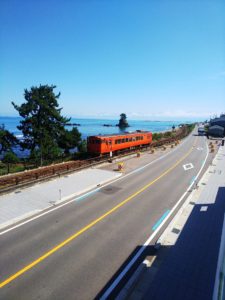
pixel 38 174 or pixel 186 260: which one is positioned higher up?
pixel 38 174

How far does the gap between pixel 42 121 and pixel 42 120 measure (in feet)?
0.52

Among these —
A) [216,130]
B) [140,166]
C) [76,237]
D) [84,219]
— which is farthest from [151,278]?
[216,130]

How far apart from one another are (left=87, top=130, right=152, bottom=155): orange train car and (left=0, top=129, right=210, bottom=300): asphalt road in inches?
458

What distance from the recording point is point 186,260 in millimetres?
8648

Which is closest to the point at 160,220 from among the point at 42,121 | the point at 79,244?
the point at 79,244

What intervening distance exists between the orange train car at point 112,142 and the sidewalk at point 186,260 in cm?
1581

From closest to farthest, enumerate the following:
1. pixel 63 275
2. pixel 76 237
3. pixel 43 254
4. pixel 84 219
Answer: pixel 63 275 < pixel 43 254 < pixel 76 237 < pixel 84 219

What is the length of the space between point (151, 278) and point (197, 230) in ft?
15.5

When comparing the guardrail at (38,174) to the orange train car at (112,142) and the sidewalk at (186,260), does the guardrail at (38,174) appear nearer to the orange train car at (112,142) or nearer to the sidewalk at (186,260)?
the orange train car at (112,142)

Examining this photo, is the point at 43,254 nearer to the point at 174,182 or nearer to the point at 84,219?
the point at 84,219

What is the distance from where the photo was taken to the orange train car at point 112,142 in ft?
91.9

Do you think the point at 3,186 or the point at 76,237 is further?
the point at 3,186

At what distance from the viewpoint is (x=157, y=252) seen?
927cm

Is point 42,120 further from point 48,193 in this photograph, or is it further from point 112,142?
point 48,193
